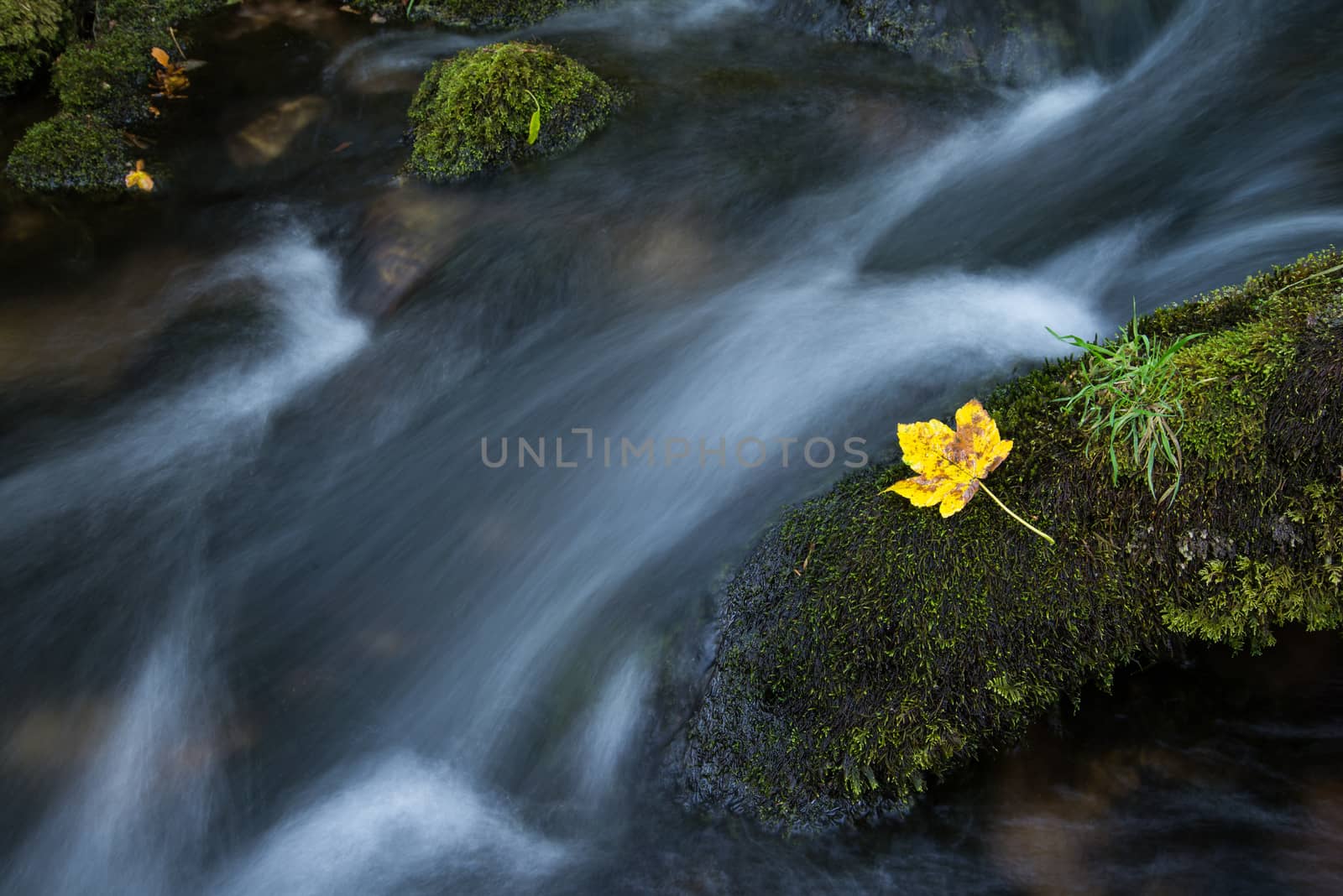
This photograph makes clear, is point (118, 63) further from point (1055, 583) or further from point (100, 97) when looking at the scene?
point (1055, 583)

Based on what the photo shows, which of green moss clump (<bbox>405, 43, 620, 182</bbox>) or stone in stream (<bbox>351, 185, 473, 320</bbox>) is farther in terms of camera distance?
green moss clump (<bbox>405, 43, 620, 182</bbox>)

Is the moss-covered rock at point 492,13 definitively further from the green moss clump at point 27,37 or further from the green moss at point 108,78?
the green moss clump at point 27,37

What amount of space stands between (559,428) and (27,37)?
196 inches

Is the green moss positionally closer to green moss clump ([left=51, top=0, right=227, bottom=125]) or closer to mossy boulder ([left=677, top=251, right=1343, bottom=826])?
green moss clump ([left=51, top=0, right=227, bottom=125])

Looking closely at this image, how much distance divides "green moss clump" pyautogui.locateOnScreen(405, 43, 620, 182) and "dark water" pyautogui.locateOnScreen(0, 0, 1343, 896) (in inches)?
8.7

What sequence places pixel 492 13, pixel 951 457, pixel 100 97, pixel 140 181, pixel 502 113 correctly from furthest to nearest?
pixel 492 13, pixel 100 97, pixel 140 181, pixel 502 113, pixel 951 457

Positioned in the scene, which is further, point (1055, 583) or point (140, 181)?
point (140, 181)

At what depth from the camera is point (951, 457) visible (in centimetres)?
279

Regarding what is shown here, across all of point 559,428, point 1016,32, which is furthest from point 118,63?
point 1016,32

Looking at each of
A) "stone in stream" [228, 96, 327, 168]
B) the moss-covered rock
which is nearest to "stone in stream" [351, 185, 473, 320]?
"stone in stream" [228, 96, 327, 168]

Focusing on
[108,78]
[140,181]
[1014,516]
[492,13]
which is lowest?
[140,181]

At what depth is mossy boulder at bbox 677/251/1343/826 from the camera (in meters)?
2.54

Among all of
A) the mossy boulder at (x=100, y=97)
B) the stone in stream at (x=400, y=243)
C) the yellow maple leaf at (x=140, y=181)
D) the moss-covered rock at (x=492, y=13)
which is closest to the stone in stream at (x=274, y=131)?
the yellow maple leaf at (x=140, y=181)

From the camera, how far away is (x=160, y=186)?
5.57 meters
